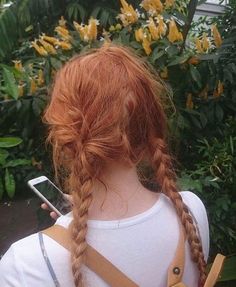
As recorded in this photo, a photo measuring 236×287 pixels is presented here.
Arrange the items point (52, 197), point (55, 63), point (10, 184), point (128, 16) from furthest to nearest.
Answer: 1. point (128, 16)
2. point (55, 63)
3. point (10, 184)
4. point (52, 197)

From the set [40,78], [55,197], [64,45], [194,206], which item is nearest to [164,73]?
[64,45]

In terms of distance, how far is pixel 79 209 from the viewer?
113 centimetres

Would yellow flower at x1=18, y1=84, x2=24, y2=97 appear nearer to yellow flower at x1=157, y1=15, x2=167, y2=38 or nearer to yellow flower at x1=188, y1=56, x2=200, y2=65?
yellow flower at x1=157, y1=15, x2=167, y2=38

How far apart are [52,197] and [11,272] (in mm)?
490

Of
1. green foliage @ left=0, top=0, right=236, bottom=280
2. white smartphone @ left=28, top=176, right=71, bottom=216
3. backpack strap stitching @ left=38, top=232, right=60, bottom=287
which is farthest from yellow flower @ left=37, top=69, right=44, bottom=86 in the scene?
backpack strap stitching @ left=38, top=232, right=60, bottom=287

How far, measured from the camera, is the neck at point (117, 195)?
3.78ft

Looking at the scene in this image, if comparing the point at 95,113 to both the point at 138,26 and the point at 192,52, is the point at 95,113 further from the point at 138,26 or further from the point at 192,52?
the point at 138,26

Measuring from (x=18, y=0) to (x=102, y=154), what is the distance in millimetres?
2771

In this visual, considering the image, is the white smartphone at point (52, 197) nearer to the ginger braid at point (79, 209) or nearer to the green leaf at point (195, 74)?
the ginger braid at point (79, 209)

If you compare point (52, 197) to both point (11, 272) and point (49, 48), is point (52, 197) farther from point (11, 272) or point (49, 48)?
point (49, 48)

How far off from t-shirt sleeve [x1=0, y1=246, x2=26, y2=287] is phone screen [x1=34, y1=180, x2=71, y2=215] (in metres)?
0.40

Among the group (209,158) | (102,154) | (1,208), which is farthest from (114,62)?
(1,208)

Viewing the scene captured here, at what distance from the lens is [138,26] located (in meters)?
2.97

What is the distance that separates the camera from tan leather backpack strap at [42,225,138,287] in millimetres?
1096
